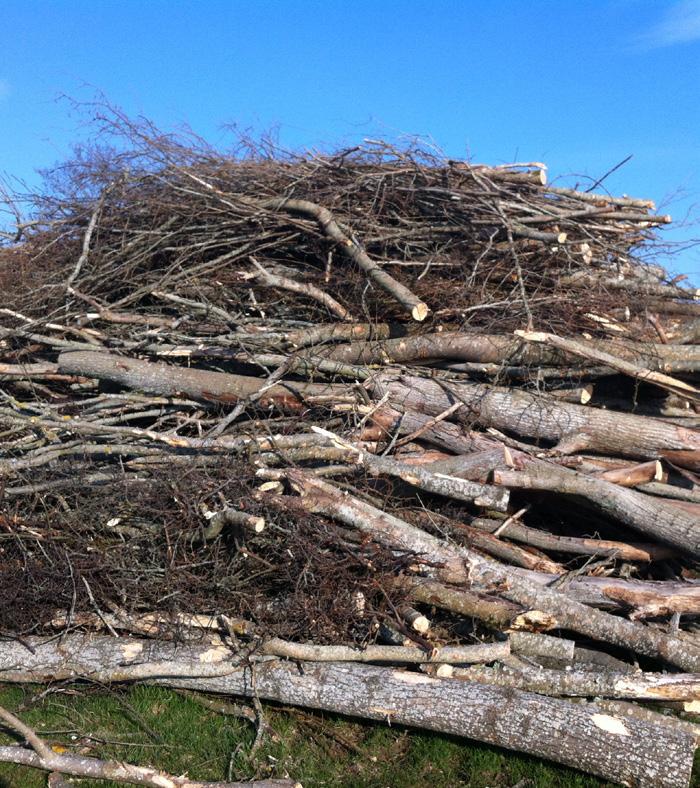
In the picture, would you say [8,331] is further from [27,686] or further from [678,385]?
[678,385]

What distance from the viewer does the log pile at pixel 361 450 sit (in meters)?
4.64

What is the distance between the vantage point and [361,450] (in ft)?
17.5

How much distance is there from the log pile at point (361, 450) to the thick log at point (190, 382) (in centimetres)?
2

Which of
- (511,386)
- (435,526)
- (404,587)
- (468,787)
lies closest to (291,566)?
(404,587)

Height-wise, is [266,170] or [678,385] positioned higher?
[266,170]

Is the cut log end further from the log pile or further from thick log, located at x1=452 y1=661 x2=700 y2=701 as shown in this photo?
thick log, located at x1=452 y1=661 x2=700 y2=701

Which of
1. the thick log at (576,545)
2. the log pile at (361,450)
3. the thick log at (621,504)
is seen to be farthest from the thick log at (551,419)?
the thick log at (576,545)

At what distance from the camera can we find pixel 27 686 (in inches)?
196

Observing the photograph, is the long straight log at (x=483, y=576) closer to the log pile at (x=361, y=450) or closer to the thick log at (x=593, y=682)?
the log pile at (x=361, y=450)

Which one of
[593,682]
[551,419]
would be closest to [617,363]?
[551,419]

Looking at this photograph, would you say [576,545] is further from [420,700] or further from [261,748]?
[261,748]

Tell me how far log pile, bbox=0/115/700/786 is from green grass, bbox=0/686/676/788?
0.40 feet

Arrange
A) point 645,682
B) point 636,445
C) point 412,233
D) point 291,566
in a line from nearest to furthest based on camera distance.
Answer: point 645,682, point 291,566, point 636,445, point 412,233

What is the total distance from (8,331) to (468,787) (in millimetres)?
5207
